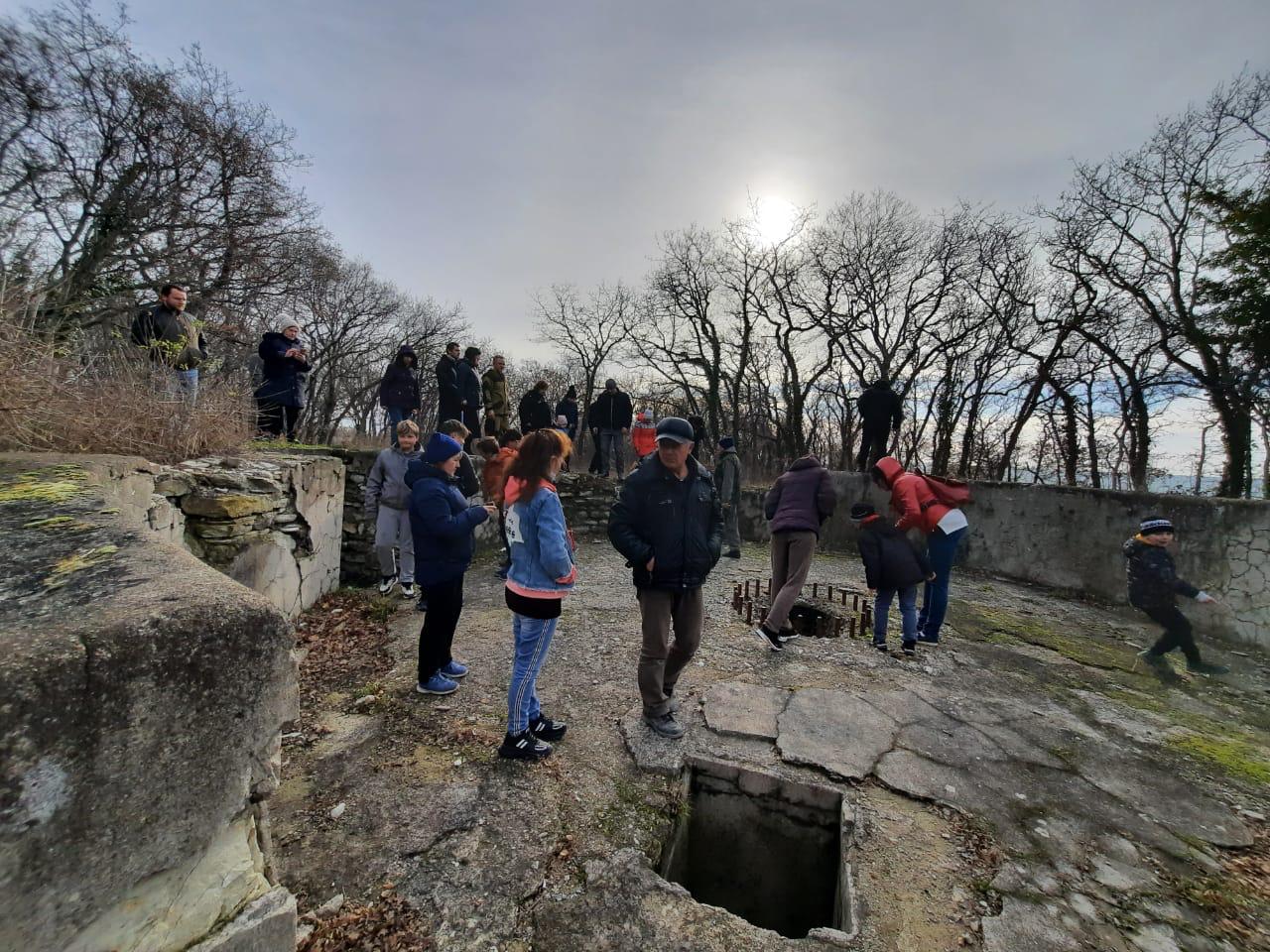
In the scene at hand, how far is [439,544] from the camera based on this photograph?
3.46 metres

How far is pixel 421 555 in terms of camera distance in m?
3.45

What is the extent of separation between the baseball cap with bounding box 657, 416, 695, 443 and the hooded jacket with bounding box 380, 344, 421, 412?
→ 6.09 metres

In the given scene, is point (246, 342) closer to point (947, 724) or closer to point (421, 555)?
point (421, 555)

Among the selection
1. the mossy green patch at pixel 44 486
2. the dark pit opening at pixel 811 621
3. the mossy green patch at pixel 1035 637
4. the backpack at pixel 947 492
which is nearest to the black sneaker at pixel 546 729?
the mossy green patch at pixel 44 486

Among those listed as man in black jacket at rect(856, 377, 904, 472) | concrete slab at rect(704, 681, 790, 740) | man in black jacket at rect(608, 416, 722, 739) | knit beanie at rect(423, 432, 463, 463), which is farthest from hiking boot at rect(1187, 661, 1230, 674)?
knit beanie at rect(423, 432, 463, 463)

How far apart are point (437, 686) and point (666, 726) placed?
1.59 meters

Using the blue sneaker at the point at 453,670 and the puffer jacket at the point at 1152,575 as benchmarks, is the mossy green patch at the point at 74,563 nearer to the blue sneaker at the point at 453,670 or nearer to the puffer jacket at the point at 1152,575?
the blue sneaker at the point at 453,670

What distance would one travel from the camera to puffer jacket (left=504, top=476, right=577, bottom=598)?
2729 mm

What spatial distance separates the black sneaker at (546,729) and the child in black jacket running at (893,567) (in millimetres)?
2904

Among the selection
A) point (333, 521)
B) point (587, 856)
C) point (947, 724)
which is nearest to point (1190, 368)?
point (947, 724)

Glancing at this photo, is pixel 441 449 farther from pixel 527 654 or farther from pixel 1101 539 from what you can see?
pixel 1101 539

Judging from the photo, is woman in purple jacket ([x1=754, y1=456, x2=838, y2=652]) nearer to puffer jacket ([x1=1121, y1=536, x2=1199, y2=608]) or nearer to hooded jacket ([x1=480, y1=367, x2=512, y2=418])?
puffer jacket ([x1=1121, y1=536, x2=1199, y2=608])

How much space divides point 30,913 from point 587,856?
1803 mm

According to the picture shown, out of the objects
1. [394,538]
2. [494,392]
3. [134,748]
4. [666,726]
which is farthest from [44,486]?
[494,392]
